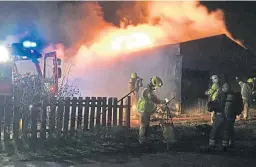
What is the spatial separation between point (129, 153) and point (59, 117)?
2245 mm

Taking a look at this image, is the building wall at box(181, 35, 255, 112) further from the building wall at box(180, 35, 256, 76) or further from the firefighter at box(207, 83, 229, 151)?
the firefighter at box(207, 83, 229, 151)

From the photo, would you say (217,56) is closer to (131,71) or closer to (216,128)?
(131,71)

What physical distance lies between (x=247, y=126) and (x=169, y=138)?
402cm

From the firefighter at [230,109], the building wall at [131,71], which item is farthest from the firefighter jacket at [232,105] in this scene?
the building wall at [131,71]

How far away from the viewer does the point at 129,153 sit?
7086 millimetres

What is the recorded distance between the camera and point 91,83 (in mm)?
19844

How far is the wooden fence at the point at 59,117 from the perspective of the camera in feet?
24.5

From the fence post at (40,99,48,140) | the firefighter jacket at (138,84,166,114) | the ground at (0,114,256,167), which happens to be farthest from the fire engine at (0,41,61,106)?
the firefighter jacket at (138,84,166,114)

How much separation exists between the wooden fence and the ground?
41cm

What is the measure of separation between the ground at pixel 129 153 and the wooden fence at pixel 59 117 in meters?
0.41

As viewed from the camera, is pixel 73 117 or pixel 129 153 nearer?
pixel 129 153

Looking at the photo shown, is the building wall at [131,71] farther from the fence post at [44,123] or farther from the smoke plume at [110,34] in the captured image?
the fence post at [44,123]

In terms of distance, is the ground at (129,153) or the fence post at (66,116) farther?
the fence post at (66,116)

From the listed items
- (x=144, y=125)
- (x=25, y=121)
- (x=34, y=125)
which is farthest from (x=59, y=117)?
(x=144, y=125)
